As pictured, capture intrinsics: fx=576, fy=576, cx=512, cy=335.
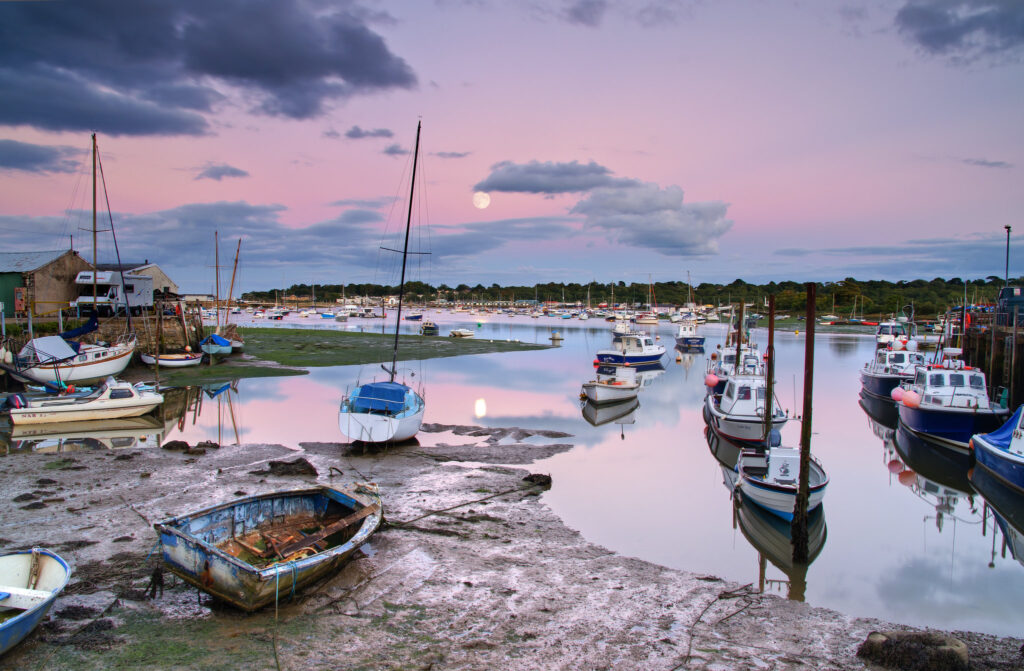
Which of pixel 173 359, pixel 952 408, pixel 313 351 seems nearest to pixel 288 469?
pixel 952 408

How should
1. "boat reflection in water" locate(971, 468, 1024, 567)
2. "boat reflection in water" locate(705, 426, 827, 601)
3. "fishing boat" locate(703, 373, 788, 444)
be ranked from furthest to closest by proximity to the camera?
"fishing boat" locate(703, 373, 788, 444) → "boat reflection in water" locate(971, 468, 1024, 567) → "boat reflection in water" locate(705, 426, 827, 601)

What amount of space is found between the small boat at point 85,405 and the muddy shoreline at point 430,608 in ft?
33.4

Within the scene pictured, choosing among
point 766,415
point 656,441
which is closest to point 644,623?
point 766,415

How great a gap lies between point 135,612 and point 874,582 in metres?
13.7

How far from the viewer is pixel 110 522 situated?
12531mm

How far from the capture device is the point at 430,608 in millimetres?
9453

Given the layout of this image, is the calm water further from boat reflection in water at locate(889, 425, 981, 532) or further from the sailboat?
the sailboat

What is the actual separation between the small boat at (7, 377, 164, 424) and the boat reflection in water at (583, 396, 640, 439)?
801 inches

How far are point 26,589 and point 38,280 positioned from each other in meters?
49.1

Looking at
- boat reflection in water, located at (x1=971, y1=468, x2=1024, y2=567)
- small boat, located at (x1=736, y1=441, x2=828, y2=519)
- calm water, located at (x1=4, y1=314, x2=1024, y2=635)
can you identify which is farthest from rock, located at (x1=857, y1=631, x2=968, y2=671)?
boat reflection in water, located at (x1=971, y1=468, x2=1024, y2=567)

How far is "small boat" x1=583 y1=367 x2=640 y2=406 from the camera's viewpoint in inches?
1182

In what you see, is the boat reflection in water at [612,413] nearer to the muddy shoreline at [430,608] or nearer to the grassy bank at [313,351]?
the muddy shoreline at [430,608]

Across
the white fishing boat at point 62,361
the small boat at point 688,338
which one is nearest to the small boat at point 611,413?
the white fishing boat at point 62,361

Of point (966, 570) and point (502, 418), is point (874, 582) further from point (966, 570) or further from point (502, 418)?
point (502, 418)
